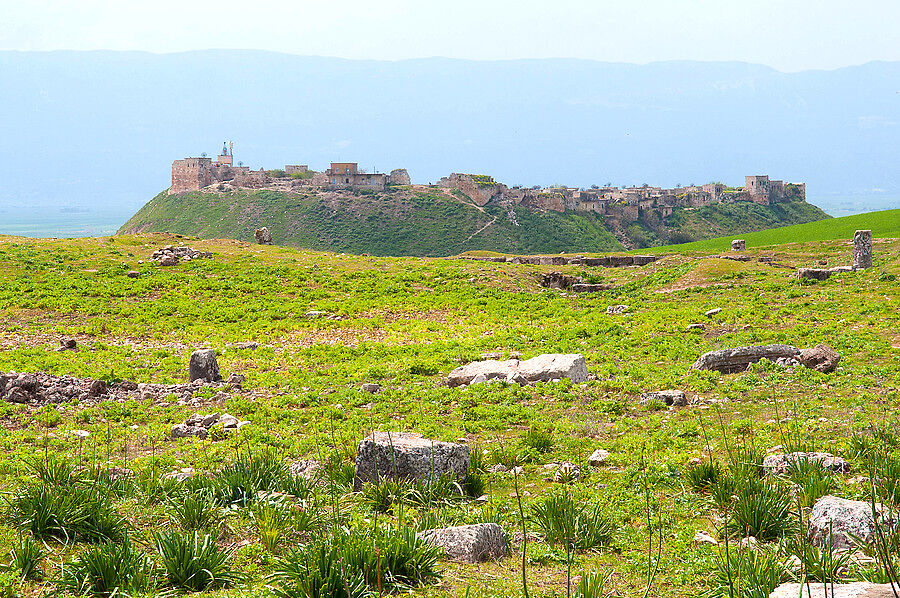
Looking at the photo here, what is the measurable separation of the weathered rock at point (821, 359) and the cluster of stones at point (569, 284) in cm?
1619

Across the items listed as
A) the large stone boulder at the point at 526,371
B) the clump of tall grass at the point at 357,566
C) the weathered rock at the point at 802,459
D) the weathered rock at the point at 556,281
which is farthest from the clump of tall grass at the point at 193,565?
the weathered rock at the point at 556,281

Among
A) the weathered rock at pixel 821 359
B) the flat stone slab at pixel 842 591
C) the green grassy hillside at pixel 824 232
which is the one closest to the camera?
the flat stone slab at pixel 842 591

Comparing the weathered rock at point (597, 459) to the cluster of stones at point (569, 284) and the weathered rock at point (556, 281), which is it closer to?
the cluster of stones at point (569, 284)

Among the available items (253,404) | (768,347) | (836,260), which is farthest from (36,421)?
(836,260)

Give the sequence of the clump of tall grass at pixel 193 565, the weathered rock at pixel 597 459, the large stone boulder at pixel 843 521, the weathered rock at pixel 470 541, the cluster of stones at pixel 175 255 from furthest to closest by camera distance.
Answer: the cluster of stones at pixel 175 255 → the weathered rock at pixel 597 459 → the weathered rock at pixel 470 541 → the large stone boulder at pixel 843 521 → the clump of tall grass at pixel 193 565

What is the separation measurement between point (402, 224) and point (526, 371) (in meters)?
118

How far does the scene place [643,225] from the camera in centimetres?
15062

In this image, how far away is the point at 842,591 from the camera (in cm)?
514

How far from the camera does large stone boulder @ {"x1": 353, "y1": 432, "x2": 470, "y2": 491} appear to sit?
8.73 meters

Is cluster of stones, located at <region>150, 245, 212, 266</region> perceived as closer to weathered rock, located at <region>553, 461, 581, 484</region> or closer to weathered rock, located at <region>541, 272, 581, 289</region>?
weathered rock, located at <region>541, 272, 581, 289</region>

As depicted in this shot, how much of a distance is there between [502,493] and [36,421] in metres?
9.44

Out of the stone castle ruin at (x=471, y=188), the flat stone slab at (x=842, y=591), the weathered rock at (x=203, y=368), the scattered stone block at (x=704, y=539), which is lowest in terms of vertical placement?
the weathered rock at (x=203, y=368)

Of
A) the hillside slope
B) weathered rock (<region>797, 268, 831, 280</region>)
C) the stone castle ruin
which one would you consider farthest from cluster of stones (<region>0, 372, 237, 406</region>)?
the stone castle ruin

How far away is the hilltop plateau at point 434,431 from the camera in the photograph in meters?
6.45
